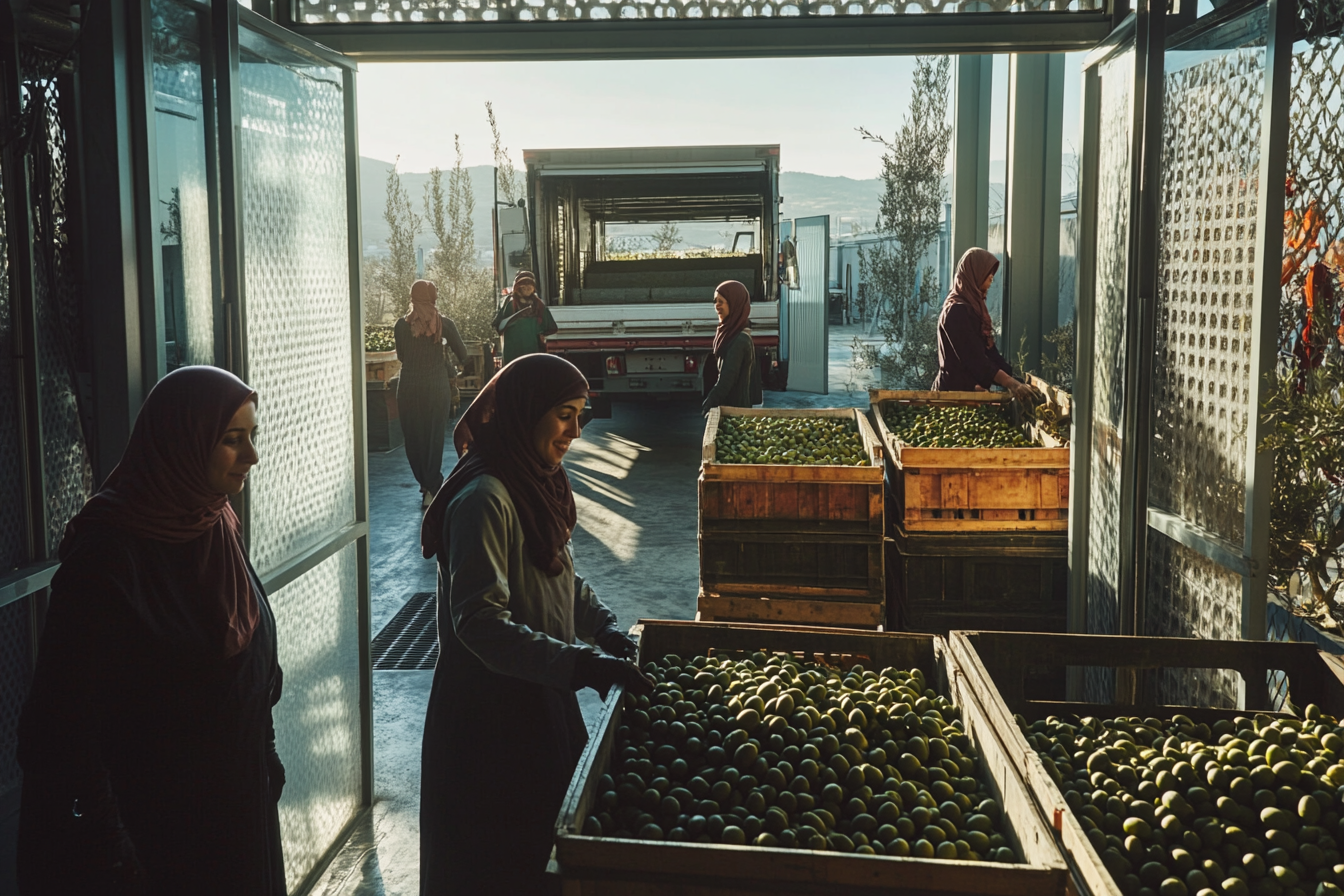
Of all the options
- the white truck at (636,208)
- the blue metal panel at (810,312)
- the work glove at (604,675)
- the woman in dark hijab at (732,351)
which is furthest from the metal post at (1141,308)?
the blue metal panel at (810,312)

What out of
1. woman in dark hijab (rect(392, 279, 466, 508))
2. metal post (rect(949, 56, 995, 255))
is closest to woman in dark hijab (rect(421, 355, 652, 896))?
woman in dark hijab (rect(392, 279, 466, 508))

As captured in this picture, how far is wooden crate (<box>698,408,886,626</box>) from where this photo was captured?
482cm

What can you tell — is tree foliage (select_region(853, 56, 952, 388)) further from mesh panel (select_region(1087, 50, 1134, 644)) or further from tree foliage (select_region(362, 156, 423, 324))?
A: mesh panel (select_region(1087, 50, 1134, 644))

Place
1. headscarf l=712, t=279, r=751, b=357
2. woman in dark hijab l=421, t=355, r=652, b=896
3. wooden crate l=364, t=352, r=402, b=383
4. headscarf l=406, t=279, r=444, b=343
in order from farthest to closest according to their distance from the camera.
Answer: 1. wooden crate l=364, t=352, r=402, b=383
2. headscarf l=406, t=279, r=444, b=343
3. headscarf l=712, t=279, r=751, b=357
4. woman in dark hijab l=421, t=355, r=652, b=896

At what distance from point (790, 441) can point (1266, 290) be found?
117 inches

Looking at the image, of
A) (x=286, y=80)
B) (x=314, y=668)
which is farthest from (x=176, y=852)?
(x=286, y=80)

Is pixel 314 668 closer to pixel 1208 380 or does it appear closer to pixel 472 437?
pixel 472 437

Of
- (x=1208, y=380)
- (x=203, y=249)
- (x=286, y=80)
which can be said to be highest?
(x=286, y=80)

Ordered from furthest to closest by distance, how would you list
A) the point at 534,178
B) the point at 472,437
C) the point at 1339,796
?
the point at 534,178 → the point at 472,437 → the point at 1339,796

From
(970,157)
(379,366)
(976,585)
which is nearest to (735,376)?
(976,585)

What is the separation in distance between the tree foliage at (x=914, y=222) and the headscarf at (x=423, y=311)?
19.3 ft

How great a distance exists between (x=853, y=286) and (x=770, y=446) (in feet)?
113

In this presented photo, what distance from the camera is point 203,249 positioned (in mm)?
3051

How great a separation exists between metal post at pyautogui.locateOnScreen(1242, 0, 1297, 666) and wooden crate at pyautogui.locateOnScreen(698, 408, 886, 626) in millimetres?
1867
